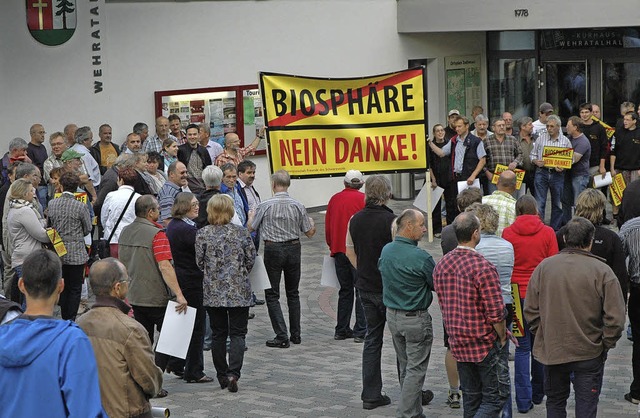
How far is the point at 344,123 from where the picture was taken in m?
14.8

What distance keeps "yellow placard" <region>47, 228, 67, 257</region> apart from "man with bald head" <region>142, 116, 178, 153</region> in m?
5.51

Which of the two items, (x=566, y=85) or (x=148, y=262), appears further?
(x=566, y=85)

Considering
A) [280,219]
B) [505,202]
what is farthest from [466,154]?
[505,202]

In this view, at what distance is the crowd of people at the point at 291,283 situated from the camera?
635cm

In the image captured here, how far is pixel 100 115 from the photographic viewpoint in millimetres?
18281

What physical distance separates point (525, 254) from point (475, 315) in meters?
1.53

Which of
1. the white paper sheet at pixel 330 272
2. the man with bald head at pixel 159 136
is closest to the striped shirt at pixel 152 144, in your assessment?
the man with bald head at pixel 159 136

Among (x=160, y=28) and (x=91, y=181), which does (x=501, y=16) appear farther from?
(x=91, y=181)

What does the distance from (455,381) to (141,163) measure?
5.24 m

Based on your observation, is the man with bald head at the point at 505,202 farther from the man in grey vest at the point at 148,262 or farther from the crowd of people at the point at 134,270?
the man in grey vest at the point at 148,262

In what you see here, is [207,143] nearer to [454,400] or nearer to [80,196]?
[80,196]

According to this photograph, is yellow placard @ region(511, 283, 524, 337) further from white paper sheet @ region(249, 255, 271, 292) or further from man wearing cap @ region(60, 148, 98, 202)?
man wearing cap @ region(60, 148, 98, 202)

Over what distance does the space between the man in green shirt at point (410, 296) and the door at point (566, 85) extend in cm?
1606

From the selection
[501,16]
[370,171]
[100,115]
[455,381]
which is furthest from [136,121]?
[455,381]
